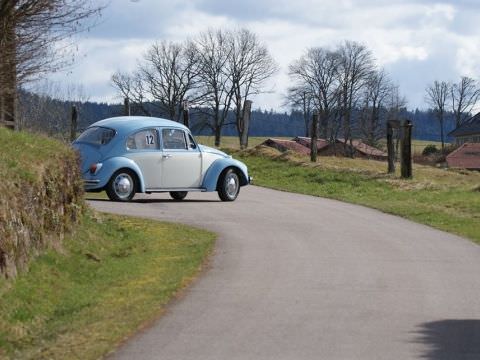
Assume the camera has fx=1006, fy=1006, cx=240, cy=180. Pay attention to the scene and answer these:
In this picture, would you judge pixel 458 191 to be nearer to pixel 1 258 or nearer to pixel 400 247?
pixel 400 247

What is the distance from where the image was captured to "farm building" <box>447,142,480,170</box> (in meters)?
84.6

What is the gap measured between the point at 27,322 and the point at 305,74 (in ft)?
279

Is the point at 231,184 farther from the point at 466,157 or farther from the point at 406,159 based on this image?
the point at 466,157

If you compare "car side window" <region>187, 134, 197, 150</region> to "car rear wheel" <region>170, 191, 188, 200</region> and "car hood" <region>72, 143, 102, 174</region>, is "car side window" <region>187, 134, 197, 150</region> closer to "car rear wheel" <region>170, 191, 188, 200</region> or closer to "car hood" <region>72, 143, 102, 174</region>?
"car rear wheel" <region>170, 191, 188, 200</region>

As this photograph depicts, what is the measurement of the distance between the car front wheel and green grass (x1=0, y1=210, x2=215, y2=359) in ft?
20.4

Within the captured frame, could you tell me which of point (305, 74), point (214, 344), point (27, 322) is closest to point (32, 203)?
point (27, 322)

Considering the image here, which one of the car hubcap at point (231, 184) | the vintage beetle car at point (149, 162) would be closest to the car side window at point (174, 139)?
the vintage beetle car at point (149, 162)

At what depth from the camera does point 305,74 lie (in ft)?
306

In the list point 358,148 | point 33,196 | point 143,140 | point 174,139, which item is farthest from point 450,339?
point 358,148

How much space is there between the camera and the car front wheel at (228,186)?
2198 cm

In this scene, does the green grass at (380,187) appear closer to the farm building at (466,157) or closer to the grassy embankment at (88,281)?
the grassy embankment at (88,281)

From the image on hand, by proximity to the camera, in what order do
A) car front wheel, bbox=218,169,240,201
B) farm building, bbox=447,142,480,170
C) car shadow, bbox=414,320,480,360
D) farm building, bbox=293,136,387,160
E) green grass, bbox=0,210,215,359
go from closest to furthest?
car shadow, bbox=414,320,480,360
green grass, bbox=0,210,215,359
car front wheel, bbox=218,169,240,201
farm building, bbox=293,136,387,160
farm building, bbox=447,142,480,170

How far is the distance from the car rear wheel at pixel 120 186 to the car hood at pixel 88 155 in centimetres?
53

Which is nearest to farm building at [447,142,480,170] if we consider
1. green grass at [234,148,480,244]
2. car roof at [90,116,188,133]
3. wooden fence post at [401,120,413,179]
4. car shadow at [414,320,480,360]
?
green grass at [234,148,480,244]
